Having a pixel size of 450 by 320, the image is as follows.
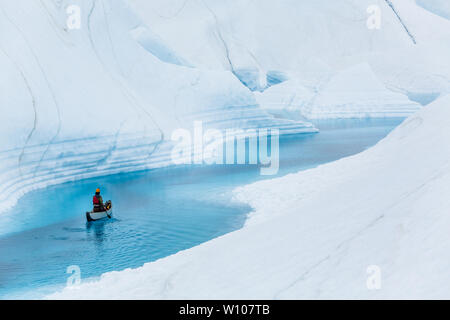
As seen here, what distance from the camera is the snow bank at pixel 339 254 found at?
3293mm

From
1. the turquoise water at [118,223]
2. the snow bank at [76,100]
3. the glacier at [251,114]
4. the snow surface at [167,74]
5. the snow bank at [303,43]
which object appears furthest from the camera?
the snow bank at [303,43]

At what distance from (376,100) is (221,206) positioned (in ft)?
67.4

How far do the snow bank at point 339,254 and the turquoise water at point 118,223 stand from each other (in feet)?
4.33

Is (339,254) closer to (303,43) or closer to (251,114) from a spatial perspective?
(251,114)

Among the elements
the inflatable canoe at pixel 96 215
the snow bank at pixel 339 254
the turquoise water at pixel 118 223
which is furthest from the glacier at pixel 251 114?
the inflatable canoe at pixel 96 215

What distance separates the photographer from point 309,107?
29.1 metres

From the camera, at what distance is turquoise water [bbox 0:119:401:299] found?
673 cm

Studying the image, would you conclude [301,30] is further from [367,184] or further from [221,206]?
[367,184]

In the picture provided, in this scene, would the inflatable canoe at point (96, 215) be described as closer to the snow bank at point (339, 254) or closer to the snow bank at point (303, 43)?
the snow bank at point (339, 254)

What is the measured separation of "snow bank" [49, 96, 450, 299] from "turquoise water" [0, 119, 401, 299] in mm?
1319

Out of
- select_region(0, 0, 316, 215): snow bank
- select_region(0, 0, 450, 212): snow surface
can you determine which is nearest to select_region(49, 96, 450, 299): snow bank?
select_region(0, 0, 316, 215): snow bank

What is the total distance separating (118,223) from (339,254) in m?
5.64

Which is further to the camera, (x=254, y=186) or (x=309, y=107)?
(x=309, y=107)
